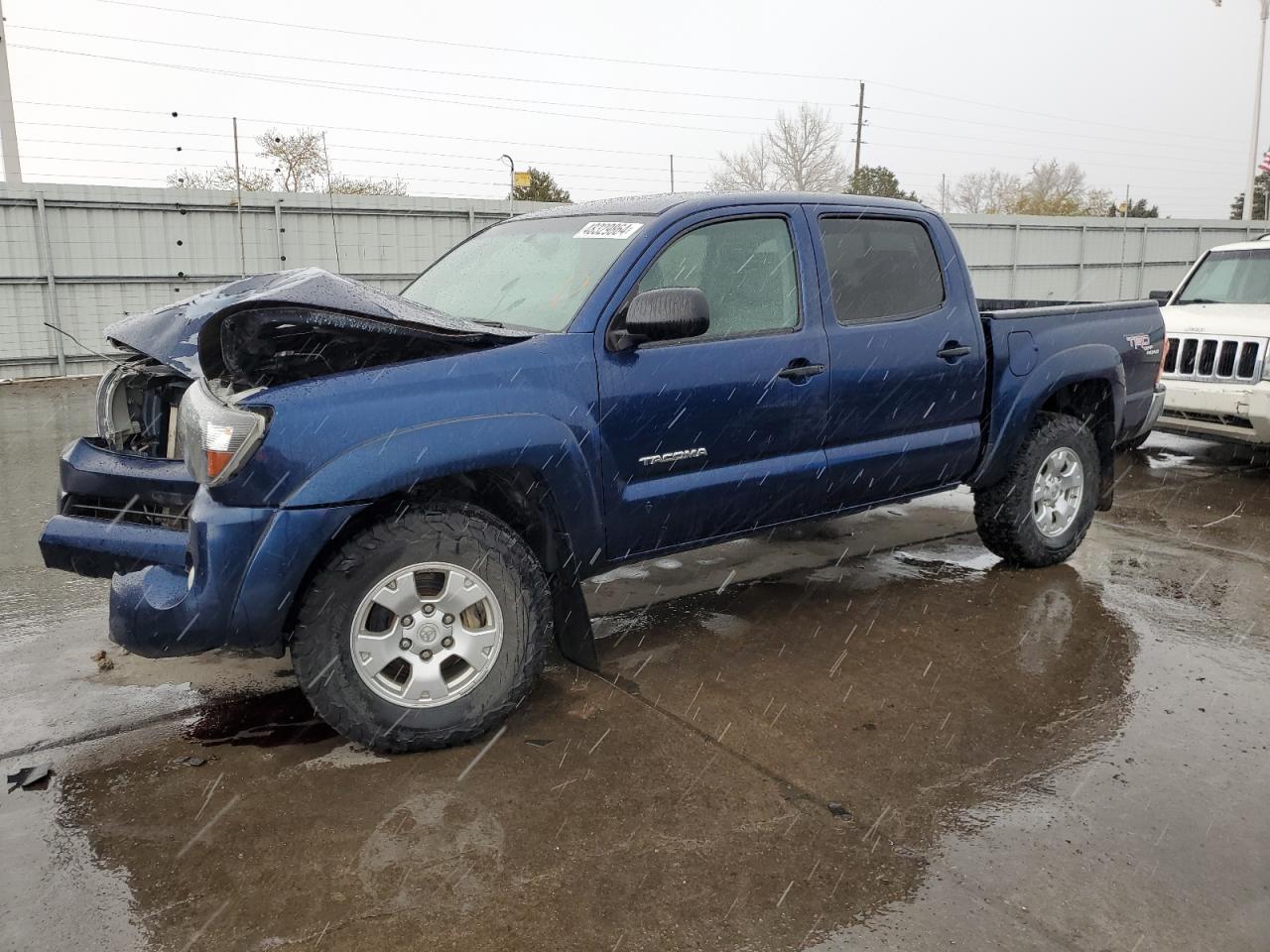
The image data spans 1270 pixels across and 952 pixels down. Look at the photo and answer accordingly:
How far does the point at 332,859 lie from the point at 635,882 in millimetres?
840

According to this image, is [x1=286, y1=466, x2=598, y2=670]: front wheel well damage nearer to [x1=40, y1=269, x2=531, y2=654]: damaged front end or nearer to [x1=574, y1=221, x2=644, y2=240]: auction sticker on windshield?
[x1=40, y1=269, x2=531, y2=654]: damaged front end

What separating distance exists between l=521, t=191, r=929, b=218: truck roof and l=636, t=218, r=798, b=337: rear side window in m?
0.09

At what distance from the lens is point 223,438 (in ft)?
9.84

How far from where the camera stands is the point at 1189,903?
2559 mm

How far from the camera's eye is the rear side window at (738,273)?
3.93 metres

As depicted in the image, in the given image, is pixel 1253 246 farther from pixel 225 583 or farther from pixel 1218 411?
pixel 225 583

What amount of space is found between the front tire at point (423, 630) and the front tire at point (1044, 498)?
2.81 metres

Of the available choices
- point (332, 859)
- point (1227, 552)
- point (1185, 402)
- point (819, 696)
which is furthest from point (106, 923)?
point (1185, 402)

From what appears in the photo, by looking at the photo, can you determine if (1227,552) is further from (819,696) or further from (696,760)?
(696,760)

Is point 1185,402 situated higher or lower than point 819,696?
higher

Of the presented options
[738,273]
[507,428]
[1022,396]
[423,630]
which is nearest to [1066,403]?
[1022,396]

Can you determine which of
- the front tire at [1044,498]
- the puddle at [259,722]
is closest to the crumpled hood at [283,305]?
the puddle at [259,722]

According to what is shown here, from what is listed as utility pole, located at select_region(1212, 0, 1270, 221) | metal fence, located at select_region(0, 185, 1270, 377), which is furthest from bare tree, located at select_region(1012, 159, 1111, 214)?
metal fence, located at select_region(0, 185, 1270, 377)

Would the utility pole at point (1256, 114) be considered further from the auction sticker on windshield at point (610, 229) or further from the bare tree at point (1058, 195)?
the auction sticker on windshield at point (610, 229)
